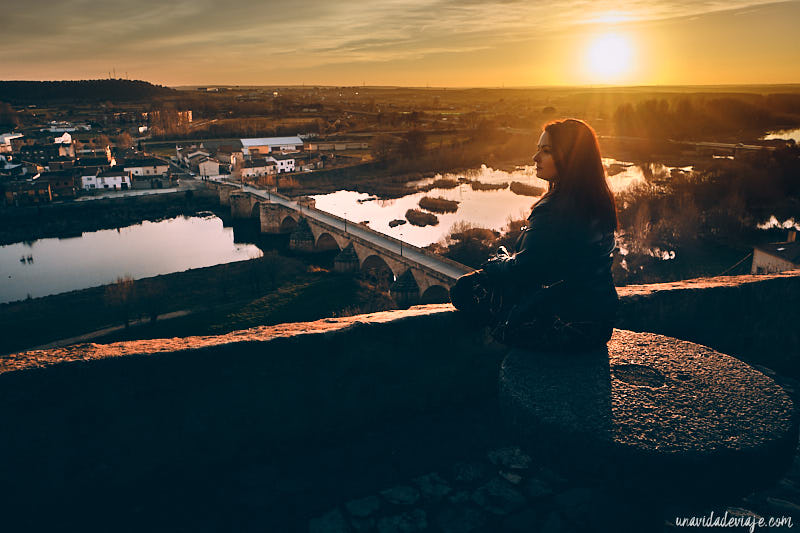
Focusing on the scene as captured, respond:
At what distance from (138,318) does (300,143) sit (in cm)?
5389

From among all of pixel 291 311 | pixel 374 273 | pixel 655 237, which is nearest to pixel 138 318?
pixel 291 311

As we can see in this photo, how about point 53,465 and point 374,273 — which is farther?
point 374,273

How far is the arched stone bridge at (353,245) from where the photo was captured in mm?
21500

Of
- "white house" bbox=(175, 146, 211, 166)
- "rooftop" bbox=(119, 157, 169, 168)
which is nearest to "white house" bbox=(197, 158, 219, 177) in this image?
"rooftop" bbox=(119, 157, 169, 168)

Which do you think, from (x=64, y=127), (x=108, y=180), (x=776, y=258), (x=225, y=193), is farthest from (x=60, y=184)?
(x=776, y=258)

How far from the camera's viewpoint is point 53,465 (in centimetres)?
261

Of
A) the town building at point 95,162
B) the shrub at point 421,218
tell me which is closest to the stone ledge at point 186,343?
the shrub at point 421,218

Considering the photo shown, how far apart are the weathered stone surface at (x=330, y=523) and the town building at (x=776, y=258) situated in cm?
1750

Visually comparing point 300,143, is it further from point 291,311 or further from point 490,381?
point 490,381

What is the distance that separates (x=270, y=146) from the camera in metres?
69.6

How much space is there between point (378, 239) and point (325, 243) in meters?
7.11

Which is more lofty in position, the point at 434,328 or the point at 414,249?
the point at 434,328

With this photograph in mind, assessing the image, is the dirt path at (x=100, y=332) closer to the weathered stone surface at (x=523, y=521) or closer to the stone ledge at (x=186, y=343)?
the stone ledge at (x=186, y=343)

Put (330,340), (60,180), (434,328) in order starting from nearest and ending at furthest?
(330,340) → (434,328) → (60,180)
